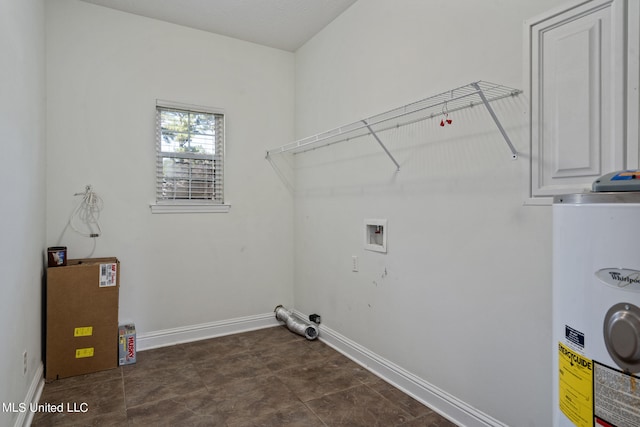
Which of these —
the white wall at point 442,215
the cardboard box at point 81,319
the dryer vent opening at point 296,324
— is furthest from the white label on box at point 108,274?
the white wall at point 442,215

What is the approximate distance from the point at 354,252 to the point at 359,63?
152 centimetres

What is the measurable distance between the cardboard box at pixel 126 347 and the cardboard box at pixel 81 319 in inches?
2.1

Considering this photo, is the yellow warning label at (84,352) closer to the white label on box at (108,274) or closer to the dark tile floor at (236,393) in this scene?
the dark tile floor at (236,393)

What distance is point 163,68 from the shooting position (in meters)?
3.26

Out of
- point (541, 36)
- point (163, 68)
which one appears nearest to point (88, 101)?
point (163, 68)

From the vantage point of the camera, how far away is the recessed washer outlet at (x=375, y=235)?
2.59 m

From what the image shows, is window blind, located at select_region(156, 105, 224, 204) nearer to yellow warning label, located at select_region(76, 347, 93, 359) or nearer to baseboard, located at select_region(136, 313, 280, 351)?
baseboard, located at select_region(136, 313, 280, 351)

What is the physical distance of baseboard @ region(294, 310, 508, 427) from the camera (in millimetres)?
1957

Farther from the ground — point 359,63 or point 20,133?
point 359,63

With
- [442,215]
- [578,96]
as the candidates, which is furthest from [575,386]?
Result: [442,215]

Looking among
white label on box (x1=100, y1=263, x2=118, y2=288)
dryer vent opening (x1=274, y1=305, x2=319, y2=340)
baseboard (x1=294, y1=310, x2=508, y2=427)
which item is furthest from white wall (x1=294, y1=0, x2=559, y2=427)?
white label on box (x1=100, y1=263, x2=118, y2=288)

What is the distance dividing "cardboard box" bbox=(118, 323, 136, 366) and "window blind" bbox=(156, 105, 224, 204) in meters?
1.15

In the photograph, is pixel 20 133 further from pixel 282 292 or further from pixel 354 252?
pixel 282 292

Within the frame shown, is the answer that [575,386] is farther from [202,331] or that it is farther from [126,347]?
[202,331]
